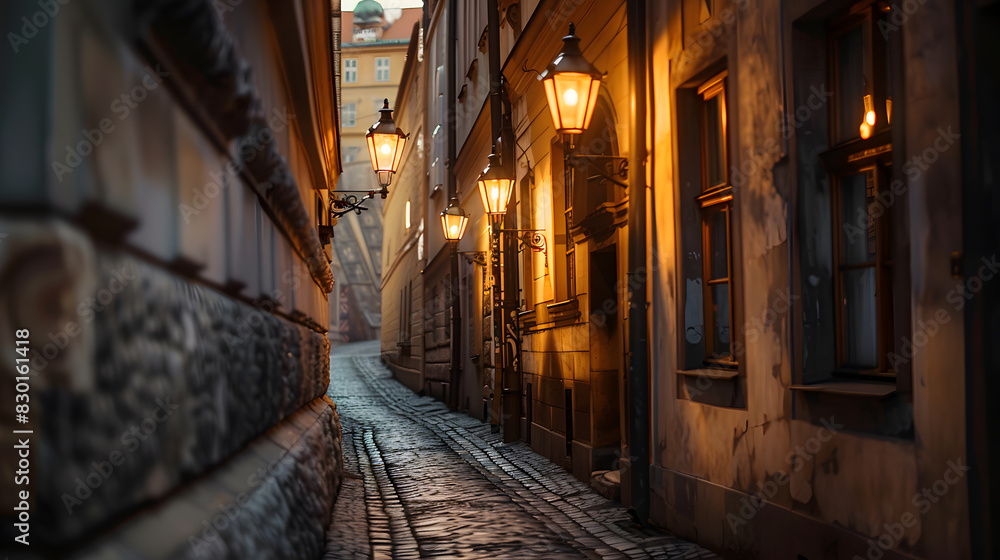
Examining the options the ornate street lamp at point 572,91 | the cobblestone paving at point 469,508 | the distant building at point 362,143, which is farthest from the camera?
the distant building at point 362,143

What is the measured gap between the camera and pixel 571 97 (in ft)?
23.6

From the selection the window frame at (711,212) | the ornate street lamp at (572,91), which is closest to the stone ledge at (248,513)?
the window frame at (711,212)

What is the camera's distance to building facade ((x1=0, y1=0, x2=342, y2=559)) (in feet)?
4.27

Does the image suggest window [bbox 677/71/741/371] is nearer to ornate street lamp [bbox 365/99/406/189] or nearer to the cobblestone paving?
the cobblestone paving

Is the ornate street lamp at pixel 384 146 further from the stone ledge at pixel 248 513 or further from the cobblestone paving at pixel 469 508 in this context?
the stone ledge at pixel 248 513

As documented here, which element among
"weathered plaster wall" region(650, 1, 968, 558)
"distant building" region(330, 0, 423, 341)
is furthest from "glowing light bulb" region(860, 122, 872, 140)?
"distant building" region(330, 0, 423, 341)

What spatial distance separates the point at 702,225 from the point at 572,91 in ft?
5.04

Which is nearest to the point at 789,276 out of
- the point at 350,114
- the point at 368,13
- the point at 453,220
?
the point at 453,220

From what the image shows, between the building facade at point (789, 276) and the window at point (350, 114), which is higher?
the window at point (350, 114)

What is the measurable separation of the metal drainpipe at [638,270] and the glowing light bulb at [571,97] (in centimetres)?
52

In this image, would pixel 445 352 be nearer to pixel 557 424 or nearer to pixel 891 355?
pixel 557 424

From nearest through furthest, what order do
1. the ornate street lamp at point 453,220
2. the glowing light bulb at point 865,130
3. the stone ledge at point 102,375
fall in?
the stone ledge at point 102,375 < the glowing light bulb at point 865,130 < the ornate street lamp at point 453,220

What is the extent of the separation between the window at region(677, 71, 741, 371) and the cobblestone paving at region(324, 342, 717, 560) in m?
1.45

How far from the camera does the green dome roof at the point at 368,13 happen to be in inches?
2272
